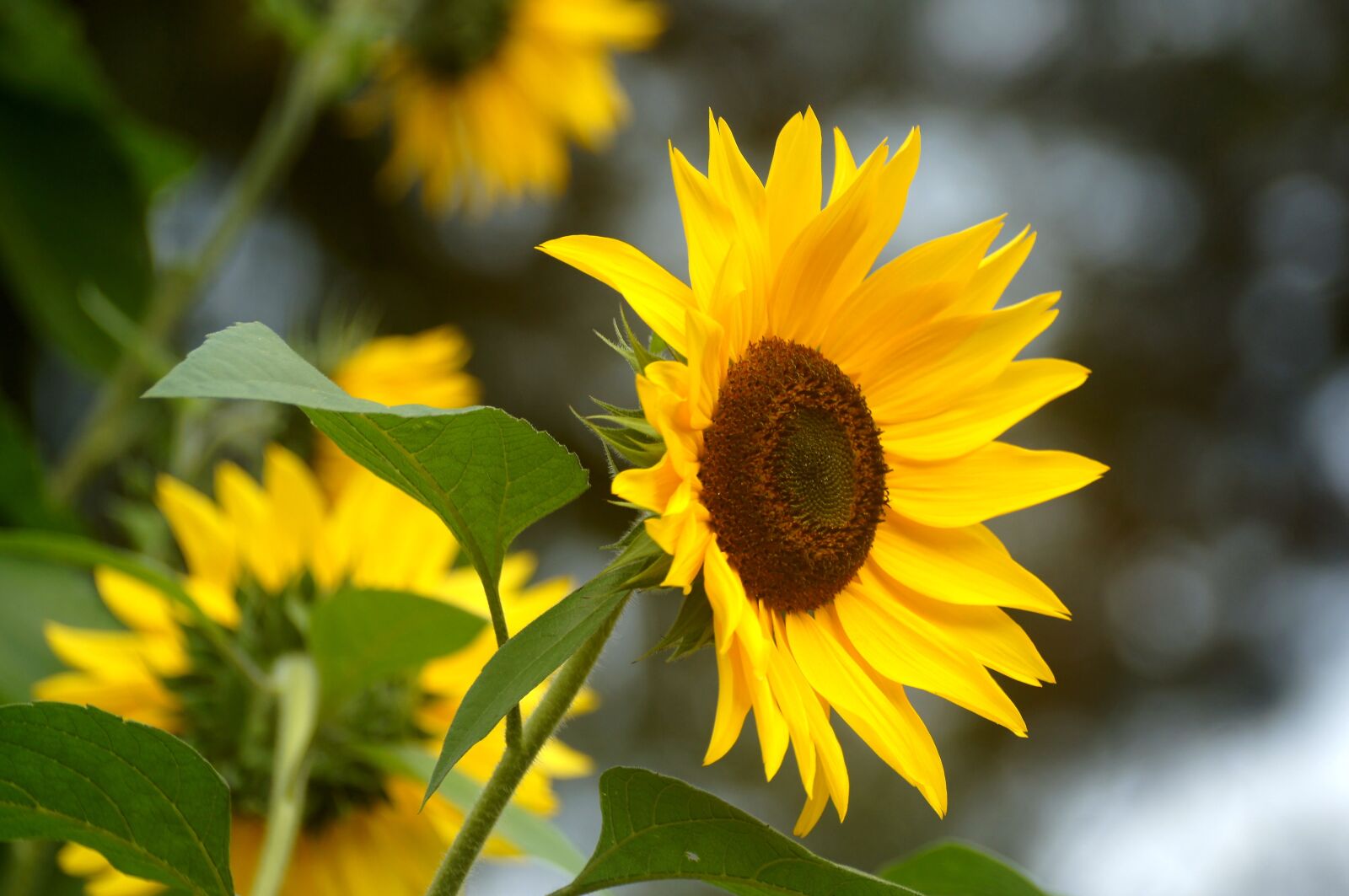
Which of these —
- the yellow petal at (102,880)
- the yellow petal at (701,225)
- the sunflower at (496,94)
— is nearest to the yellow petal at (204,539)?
the yellow petal at (102,880)

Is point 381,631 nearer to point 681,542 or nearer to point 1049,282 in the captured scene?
point 681,542

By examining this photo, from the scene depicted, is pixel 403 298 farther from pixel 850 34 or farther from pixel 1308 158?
pixel 1308 158

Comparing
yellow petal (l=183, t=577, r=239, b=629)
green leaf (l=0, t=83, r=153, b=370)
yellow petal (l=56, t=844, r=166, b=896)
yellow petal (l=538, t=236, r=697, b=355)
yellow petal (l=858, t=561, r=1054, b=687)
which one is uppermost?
green leaf (l=0, t=83, r=153, b=370)

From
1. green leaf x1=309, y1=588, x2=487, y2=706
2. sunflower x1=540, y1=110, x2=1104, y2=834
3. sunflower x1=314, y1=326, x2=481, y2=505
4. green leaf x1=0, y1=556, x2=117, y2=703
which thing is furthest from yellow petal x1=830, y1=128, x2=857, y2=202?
sunflower x1=314, y1=326, x2=481, y2=505

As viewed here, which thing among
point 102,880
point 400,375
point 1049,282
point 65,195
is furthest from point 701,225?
point 1049,282

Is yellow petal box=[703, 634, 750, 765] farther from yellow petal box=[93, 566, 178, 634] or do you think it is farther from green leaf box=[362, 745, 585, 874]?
yellow petal box=[93, 566, 178, 634]
